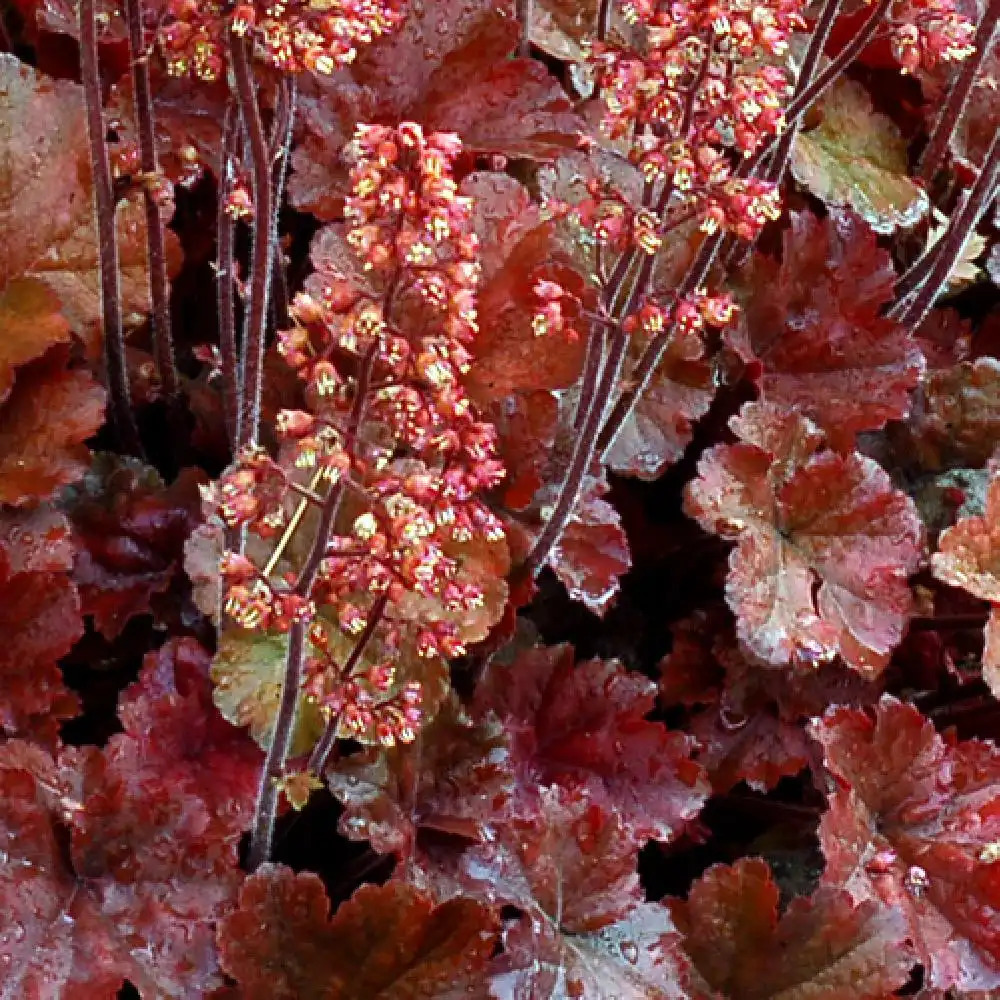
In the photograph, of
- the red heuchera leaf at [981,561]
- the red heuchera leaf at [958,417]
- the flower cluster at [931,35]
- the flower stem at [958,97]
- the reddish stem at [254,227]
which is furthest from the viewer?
the red heuchera leaf at [958,417]

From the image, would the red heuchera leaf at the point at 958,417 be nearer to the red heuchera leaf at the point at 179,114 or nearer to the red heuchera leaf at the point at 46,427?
the red heuchera leaf at the point at 179,114

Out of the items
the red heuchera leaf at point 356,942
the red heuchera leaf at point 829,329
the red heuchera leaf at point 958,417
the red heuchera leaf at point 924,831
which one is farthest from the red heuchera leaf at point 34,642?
the red heuchera leaf at point 958,417

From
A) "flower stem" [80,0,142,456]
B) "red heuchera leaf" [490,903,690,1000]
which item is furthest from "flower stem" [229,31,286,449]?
"red heuchera leaf" [490,903,690,1000]

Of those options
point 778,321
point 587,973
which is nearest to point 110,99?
point 778,321

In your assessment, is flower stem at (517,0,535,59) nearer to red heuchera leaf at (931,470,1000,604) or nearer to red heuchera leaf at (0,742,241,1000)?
red heuchera leaf at (931,470,1000,604)

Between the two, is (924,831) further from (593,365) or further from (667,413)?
(593,365)
